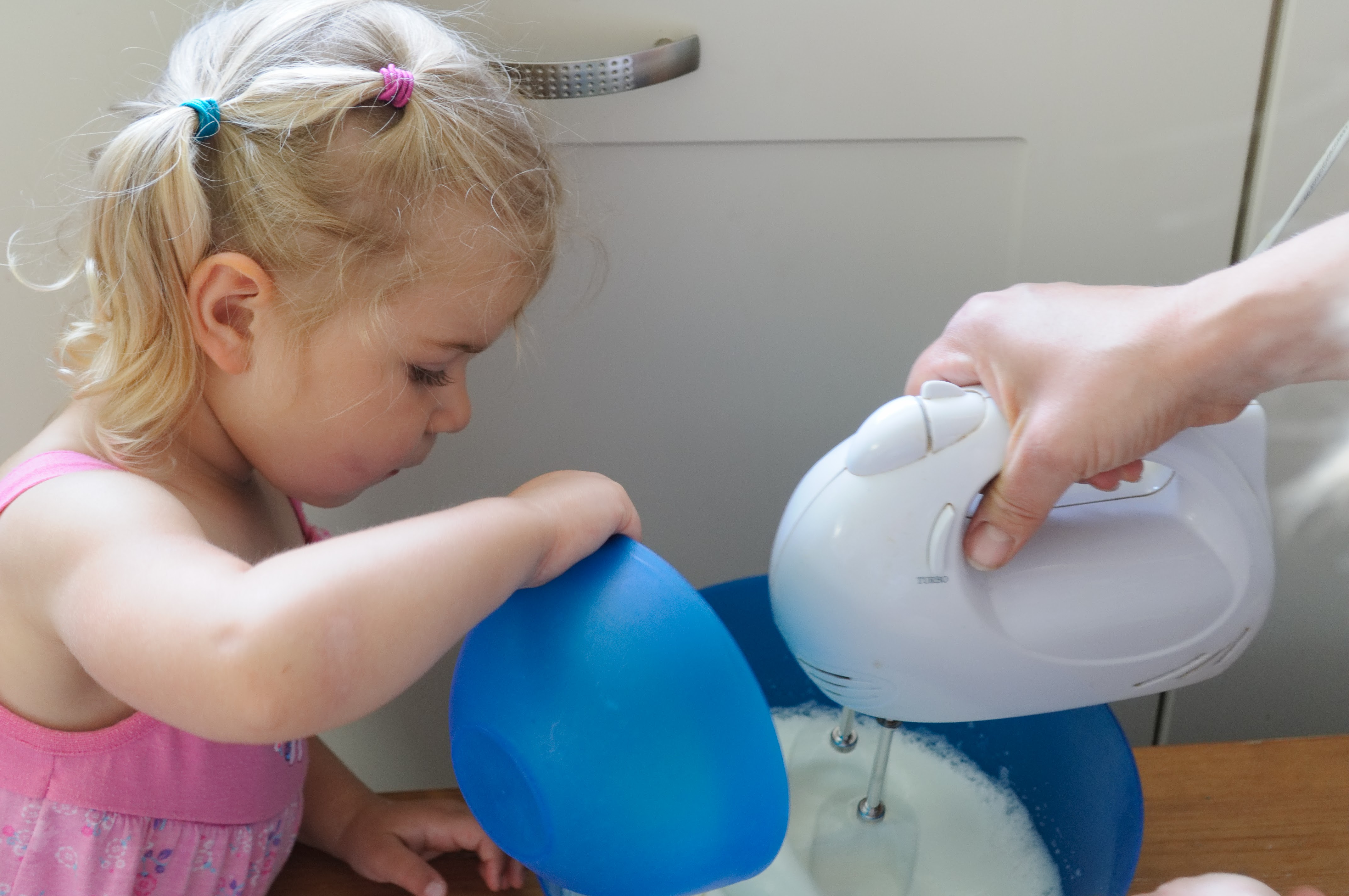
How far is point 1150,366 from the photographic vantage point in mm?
560

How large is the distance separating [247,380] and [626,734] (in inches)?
12.3

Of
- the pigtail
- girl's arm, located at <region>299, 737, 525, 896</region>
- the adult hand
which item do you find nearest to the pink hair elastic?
the pigtail

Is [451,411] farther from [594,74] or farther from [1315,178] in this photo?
[1315,178]

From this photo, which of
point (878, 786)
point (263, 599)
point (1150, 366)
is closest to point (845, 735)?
point (878, 786)

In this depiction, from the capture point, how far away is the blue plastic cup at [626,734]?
0.49m

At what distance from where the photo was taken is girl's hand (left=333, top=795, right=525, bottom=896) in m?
0.69

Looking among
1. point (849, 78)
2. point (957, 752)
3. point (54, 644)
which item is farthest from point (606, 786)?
point (849, 78)

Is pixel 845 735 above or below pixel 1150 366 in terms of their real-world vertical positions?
below

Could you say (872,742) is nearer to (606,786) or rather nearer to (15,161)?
(606,786)

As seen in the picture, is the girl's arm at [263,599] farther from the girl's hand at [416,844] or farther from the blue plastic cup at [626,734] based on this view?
the girl's hand at [416,844]

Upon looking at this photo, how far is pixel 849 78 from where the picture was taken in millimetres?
781

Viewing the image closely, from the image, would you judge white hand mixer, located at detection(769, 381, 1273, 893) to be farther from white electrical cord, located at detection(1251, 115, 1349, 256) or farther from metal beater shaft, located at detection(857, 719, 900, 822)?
white electrical cord, located at detection(1251, 115, 1349, 256)

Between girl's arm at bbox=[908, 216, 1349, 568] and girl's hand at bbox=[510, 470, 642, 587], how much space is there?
0.66ft

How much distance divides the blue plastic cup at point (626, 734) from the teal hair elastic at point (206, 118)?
0.99ft
